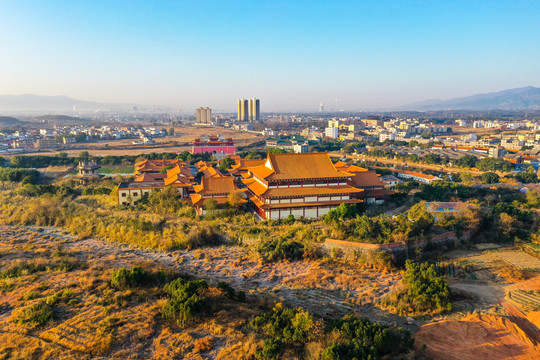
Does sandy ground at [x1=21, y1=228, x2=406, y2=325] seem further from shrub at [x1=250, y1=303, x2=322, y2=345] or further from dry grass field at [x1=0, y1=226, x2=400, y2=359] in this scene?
shrub at [x1=250, y1=303, x2=322, y2=345]

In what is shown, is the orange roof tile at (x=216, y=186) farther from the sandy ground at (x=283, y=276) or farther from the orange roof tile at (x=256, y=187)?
the sandy ground at (x=283, y=276)

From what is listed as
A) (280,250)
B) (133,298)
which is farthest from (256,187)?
(133,298)

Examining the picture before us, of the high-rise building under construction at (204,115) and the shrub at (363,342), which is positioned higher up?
the high-rise building under construction at (204,115)

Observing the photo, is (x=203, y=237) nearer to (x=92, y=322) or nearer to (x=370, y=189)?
(x=92, y=322)

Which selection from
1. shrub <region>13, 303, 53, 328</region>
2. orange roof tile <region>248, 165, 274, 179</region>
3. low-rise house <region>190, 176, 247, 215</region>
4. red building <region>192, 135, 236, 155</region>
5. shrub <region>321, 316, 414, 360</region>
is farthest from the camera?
red building <region>192, 135, 236, 155</region>

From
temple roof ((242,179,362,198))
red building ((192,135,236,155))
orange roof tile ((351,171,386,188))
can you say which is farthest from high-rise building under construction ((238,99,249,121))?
temple roof ((242,179,362,198))

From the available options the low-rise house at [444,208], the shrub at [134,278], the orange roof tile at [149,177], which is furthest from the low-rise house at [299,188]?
the orange roof tile at [149,177]

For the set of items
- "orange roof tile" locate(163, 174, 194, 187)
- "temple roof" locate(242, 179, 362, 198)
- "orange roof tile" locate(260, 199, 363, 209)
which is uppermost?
"temple roof" locate(242, 179, 362, 198)

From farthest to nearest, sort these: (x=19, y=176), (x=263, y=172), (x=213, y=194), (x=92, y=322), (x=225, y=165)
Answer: (x=225, y=165)
(x=19, y=176)
(x=213, y=194)
(x=263, y=172)
(x=92, y=322)

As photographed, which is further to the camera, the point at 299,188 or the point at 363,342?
the point at 299,188
